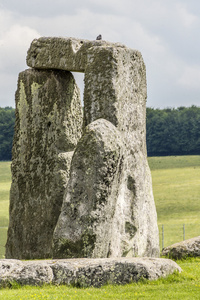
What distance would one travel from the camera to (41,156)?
19.8 metres

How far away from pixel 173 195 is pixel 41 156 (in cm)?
3122

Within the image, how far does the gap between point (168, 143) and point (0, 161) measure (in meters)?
23.1

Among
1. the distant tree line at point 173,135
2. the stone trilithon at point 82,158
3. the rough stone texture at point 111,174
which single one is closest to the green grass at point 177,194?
the distant tree line at point 173,135

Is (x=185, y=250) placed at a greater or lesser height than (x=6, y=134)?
lesser

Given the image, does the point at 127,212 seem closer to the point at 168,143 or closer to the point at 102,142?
the point at 102,142

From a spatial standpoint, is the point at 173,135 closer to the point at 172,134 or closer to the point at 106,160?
the point at 172,134

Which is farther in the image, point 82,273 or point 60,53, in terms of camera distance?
point 60,53

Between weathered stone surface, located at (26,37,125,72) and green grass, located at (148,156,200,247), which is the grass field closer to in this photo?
green grass, located at (148,156,200,247)

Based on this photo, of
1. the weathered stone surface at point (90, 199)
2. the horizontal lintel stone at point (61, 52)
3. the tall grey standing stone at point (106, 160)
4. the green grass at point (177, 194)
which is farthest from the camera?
the green grass at point (177, 194)

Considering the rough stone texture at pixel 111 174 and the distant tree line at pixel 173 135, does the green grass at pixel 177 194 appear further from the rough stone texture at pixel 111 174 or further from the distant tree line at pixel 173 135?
the rough stone texture at pixel 111 174

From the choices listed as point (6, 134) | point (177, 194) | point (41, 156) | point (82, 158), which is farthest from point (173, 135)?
point (82, 158)

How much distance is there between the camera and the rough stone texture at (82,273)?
12.9 meters

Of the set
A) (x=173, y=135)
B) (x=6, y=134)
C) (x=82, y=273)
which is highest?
(x=6, y=134)

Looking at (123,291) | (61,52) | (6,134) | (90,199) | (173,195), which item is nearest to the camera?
(123,291)
